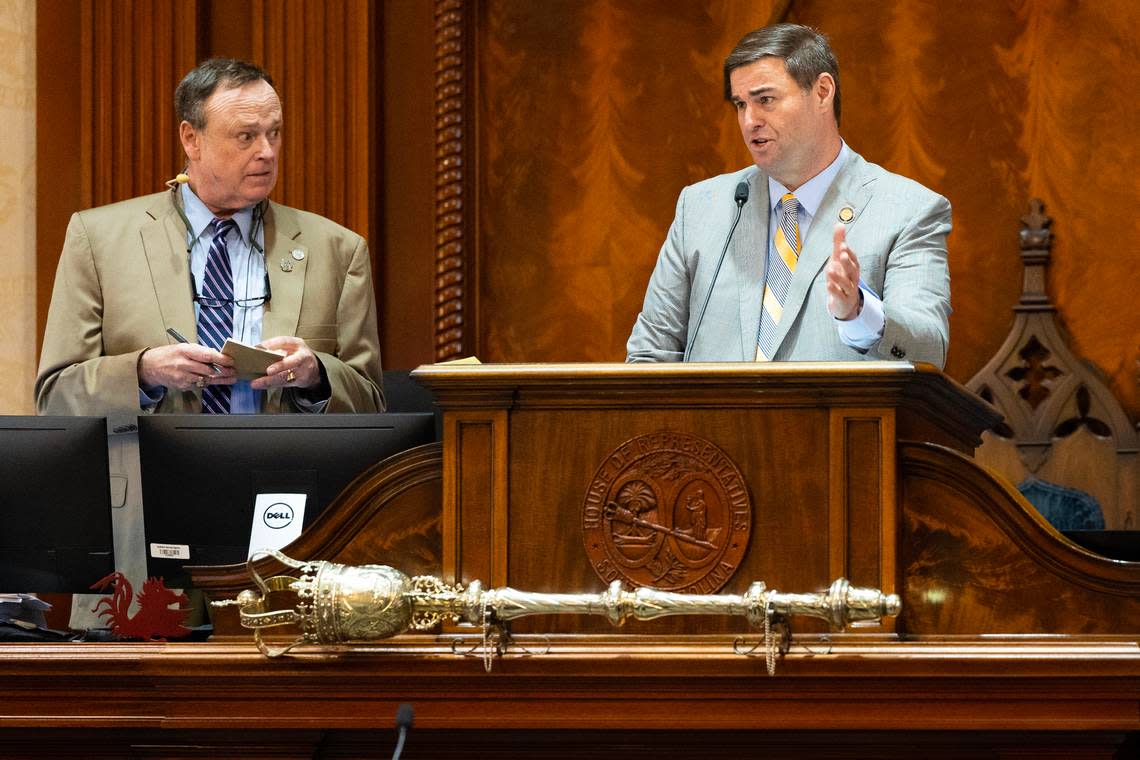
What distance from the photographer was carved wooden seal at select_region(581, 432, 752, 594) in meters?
2.12

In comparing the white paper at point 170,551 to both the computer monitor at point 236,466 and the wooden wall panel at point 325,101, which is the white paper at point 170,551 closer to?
the computer monitor at point 236,466

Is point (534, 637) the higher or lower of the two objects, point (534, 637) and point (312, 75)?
the lower

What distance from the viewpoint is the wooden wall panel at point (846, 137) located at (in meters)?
4.77

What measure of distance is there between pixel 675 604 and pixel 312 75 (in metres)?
3.32

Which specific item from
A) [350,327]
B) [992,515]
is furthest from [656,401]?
[350,327]

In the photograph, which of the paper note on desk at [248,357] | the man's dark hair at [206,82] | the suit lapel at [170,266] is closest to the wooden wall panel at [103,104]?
the man's dark hair at [206,82]

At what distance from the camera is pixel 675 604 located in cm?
203

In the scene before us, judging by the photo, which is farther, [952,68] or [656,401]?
[952,68]

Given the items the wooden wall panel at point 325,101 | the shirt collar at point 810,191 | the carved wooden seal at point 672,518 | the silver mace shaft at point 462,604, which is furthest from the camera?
the wooden wall panel at point 325,101

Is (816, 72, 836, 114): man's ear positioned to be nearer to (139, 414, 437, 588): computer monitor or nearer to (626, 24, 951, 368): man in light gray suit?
(626, 24, 951, 368): man in light gray suit

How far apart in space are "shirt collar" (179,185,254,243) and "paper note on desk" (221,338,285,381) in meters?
0.59

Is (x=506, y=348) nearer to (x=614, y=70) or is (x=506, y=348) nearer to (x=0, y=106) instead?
(x=614, y=70)

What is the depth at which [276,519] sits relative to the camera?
255cm

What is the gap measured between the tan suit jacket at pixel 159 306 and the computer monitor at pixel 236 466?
0.66 m
